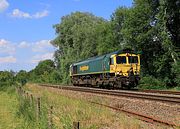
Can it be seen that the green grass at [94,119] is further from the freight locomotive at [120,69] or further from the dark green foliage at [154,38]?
the dark green foliage at [154,38]

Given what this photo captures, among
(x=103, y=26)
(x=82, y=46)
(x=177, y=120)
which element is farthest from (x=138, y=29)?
(x=177, y=120)

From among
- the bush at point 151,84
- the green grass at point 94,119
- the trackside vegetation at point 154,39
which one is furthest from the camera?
the trackside vegetation at point 154,39

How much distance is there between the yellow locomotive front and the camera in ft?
108

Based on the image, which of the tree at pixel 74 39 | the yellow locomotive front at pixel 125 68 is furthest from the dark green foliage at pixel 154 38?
the tree at pixel 74 39

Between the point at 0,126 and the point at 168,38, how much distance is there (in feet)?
88.8

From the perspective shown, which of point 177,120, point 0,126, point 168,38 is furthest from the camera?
point 168,38

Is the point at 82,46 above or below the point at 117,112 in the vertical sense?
above

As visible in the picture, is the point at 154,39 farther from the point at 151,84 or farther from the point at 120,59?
the point at 120,59

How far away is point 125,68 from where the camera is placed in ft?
110

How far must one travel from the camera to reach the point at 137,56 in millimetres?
34250

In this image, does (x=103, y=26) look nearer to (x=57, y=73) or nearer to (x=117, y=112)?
(x=57, y=73)

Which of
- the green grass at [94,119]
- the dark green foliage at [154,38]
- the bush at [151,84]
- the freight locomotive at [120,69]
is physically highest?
the dark green foliage at [154,38]

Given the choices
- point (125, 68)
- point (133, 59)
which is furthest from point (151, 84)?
point (125, 68)

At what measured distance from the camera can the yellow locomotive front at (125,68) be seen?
3291 centimetres
